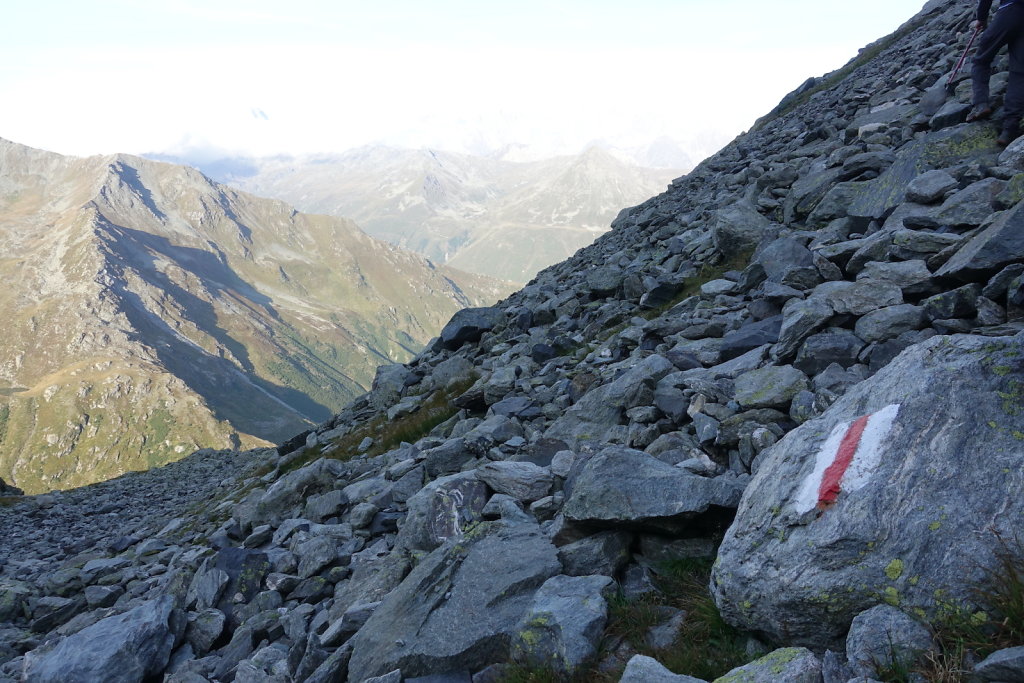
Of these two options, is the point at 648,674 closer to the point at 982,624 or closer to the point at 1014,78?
the point at 982,624

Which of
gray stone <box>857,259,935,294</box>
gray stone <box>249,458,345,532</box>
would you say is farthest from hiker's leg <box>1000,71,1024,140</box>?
gray stone <box>249,458,345,532</box>

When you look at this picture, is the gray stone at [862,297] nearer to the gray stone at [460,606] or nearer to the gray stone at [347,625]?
the gray stone at [460,606]

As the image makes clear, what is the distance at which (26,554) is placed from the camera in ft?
94.0

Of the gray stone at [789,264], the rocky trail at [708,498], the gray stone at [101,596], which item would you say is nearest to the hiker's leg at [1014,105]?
the rocky trail at [708,498]

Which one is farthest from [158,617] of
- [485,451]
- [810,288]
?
[810,288]

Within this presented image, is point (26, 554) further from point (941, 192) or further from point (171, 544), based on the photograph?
point (941, 192)

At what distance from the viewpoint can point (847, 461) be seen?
5.34 m

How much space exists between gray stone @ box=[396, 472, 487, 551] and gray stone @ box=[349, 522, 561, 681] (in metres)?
1.11

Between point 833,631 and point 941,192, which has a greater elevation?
point 941,192

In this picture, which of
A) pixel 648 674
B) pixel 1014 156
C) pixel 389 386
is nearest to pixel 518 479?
pixel 648 674

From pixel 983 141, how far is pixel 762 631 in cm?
1494

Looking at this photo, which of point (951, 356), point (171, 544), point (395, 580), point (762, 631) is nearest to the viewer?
point (762, 631)

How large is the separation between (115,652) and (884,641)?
1033 cm

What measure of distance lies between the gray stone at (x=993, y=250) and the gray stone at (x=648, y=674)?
7163mm
